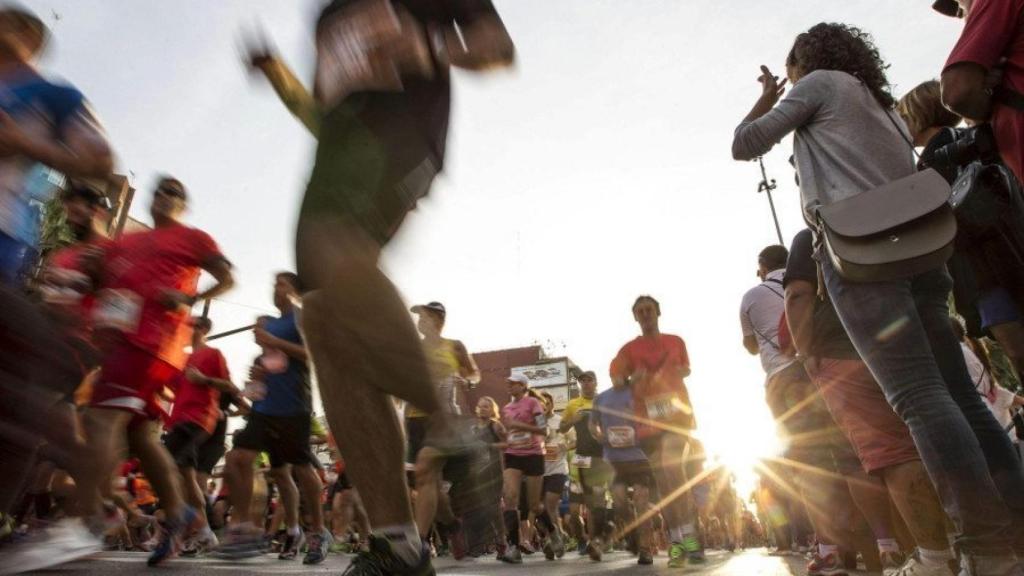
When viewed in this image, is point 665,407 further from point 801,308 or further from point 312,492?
point 801,308

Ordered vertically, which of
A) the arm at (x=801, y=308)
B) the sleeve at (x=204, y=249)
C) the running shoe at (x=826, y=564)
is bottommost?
the running shoe at (x=826, y=564)

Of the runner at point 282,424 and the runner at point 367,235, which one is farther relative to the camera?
the runner at point 282,424

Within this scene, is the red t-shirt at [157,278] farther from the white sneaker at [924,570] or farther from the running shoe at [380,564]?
the white sneaker at [924,570]

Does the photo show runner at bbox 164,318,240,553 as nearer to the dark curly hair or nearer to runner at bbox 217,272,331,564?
runner at bbox 217,272,331,564

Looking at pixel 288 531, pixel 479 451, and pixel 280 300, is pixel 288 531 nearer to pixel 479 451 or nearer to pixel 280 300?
pixel 280 300

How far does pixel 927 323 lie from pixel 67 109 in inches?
107

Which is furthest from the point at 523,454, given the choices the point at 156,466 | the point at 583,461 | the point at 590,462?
the point at 156,466

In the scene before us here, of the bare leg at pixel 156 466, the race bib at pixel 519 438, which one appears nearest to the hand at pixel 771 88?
the bare leg at pixel 156 466

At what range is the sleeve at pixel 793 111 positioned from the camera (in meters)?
2.67

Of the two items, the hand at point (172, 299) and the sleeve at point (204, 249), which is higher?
the sleeve at point (204, 249)

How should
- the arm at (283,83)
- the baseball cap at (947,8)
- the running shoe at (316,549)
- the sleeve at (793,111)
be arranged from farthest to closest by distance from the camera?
the running shoe at (316,549), the baseball cap at (947,8), the sleeve at (793,111), the arm at (283,83)

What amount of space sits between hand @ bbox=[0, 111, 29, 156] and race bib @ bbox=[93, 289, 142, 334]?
7.80 feet

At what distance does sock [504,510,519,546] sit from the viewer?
782 centimetres

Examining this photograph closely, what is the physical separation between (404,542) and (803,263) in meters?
2.20
